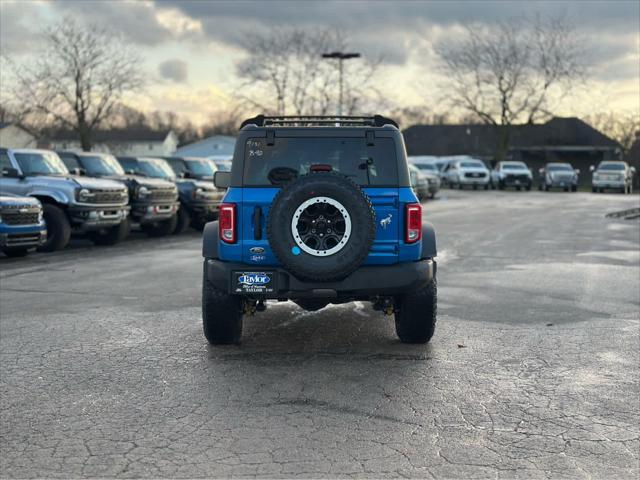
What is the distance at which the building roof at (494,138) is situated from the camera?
76.1 meters

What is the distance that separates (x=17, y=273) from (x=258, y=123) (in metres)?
6.35

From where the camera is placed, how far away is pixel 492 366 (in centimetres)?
633

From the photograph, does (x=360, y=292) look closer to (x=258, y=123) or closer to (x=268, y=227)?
(x=268, y=227)

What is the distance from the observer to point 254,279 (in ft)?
21.1

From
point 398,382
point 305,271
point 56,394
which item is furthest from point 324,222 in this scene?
point 56,394

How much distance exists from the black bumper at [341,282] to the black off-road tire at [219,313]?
0.69 ft

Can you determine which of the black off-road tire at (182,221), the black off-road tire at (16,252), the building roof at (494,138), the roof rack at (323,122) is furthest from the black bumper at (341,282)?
the building roof at (494,138)

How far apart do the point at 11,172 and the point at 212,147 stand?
Answer: 90.4m

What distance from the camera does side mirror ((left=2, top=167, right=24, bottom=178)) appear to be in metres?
14.9

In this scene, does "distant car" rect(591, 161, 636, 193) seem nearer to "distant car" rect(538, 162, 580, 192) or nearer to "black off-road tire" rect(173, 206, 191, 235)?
"distant car" rect(538, 162, 580, 192)

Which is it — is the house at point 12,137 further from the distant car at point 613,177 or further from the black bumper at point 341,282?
the black bumper at point 341,282

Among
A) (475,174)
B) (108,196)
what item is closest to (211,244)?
(108,196)

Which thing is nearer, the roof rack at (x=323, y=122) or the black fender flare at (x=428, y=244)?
the black fender flare at (x=428, y=244)

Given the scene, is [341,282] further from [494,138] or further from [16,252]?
[494,138]
